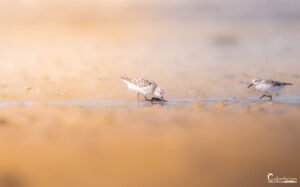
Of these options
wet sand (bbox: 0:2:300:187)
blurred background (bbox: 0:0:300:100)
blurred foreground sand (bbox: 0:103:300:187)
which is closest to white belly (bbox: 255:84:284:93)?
wet sand (bbox: 0:2:300:187)

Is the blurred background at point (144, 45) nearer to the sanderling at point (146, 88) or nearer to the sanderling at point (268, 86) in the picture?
the sanderling at point (146, 88)

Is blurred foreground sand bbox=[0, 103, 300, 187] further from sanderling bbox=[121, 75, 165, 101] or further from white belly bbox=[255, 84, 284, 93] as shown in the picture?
white belly bbox=[255, 84, 284, 93]

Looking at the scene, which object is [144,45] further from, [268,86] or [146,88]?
[268,86]

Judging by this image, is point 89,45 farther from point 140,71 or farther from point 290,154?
point 290,154

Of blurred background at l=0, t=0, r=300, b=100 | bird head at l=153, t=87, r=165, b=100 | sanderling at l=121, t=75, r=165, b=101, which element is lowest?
bird head at l=153, t=87, r=165, b=100

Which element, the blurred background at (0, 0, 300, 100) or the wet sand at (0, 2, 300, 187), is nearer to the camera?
the wet sand at (0, 2, 300, 187)

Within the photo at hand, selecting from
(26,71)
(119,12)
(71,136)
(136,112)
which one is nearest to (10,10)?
(119,12)

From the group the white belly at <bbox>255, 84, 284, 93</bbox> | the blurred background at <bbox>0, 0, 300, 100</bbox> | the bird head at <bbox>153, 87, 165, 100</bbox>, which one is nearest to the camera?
the bird head at <bbox>153, 87, 165, 100</bbox>

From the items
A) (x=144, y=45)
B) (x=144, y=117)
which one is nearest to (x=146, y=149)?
(x=144, y=117)

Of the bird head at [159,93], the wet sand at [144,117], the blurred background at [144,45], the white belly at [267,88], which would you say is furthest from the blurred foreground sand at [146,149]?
the blurred background at [144,45]
